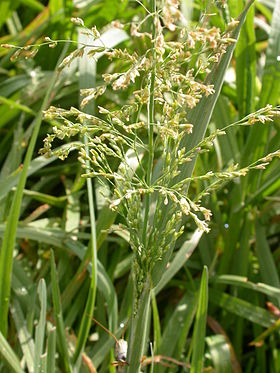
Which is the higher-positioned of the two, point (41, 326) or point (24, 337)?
point (41, 326)

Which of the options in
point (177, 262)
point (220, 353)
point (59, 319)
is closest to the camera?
point (59, 319)

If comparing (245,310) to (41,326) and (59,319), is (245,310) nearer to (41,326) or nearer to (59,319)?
(59,319)

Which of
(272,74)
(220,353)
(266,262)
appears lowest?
(220,353)

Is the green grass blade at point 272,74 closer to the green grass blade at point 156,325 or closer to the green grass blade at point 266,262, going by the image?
the green grass blade at point 266,262

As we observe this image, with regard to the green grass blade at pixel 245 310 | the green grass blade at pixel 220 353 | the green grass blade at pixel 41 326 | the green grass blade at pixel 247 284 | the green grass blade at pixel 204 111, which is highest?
the green grass blade at pixel 204 111

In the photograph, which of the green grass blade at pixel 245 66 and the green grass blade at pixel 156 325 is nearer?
the green grass blade at pixel 156 325

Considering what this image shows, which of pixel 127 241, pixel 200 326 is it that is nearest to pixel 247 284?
pixel 127 241

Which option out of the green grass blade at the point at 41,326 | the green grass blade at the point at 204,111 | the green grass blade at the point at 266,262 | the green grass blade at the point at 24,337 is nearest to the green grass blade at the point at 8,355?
the green grass blade at the point at 41,326

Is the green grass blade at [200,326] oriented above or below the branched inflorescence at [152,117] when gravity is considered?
below

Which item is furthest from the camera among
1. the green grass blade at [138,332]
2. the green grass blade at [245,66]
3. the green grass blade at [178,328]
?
the green grass blade at [245,66]
